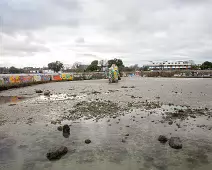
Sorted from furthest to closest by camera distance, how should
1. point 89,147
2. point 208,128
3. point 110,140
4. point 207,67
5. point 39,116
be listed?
1. point 207,67
2. point 39,116
3. point 208,128
4. point 110,140
5. point 89,147

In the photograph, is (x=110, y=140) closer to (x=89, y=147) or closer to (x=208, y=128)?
(x=89, y=147)

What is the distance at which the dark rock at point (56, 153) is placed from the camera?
24.7 feet

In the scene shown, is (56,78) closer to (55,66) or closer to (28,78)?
(28,78)

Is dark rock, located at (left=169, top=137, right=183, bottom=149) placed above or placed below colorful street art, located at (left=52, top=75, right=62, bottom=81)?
below

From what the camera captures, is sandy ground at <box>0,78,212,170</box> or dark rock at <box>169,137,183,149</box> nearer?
sandy ground at <box>0,78,212,170</box>

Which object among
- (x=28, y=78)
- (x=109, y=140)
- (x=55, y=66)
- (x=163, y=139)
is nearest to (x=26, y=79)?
(x=28, y=78)

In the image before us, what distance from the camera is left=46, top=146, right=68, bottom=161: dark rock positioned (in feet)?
24.7

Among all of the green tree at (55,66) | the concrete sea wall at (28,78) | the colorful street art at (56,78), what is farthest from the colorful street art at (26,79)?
the green tree at (55,66)

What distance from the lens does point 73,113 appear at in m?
15.0

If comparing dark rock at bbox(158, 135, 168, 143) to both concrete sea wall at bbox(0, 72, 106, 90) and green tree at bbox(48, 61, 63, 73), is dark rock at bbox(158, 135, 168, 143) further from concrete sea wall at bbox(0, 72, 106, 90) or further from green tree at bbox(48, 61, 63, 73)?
green tree at bbox(48, 61, 63, 73)

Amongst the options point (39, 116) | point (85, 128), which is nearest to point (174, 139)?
point (85, 128)

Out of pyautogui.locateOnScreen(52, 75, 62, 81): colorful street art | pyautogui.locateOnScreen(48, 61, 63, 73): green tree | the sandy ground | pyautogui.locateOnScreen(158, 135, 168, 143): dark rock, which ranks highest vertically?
pyautogui.locateOnScreen(48, 61, 63, 73): green tree

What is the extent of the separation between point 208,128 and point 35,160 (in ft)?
29.4

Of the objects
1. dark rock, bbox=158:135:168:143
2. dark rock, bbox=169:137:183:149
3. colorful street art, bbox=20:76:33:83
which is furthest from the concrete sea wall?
dark rock, bbox=169:137:183:149
